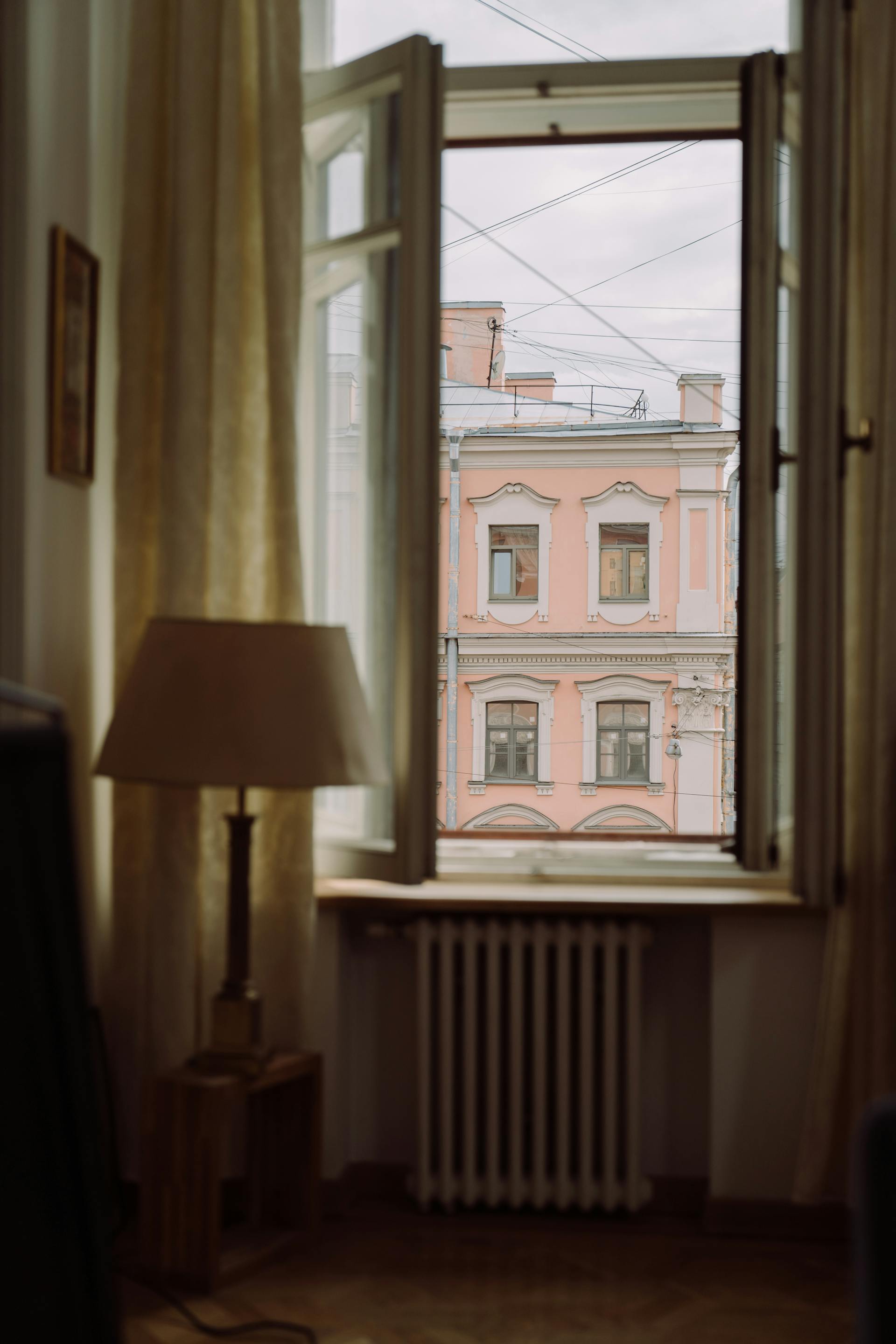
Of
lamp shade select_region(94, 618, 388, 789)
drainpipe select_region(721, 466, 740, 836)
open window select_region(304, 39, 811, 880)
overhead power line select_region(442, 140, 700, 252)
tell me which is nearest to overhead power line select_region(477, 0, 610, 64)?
open window select_region(304, 39, 811, 880)

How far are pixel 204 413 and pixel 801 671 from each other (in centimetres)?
132

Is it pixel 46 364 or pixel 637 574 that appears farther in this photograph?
pixel 637 574

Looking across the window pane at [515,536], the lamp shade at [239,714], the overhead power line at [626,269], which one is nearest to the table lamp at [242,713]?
the lamp shade at [239,714]

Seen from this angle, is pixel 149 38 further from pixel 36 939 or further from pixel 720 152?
pixel 36 939

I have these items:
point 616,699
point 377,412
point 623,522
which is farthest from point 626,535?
point 377,412

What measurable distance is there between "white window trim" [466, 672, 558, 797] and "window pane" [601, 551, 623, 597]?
0.84 feet

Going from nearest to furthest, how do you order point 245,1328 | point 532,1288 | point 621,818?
point 245,1328, point 532,1288, point 621,818

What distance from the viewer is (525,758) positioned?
293cm

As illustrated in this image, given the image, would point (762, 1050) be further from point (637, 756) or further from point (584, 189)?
point (584, 189)

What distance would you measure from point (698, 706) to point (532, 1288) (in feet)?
4.27

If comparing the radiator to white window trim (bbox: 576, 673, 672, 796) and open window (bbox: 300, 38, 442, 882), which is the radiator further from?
white window trim (bbox: 576, 673, 672, 796)

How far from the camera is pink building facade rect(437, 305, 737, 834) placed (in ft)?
9.37

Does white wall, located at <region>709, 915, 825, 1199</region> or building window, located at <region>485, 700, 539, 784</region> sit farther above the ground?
building window, located at <region>485, 700, 539, 784</region>

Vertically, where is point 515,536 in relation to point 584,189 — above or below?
below
